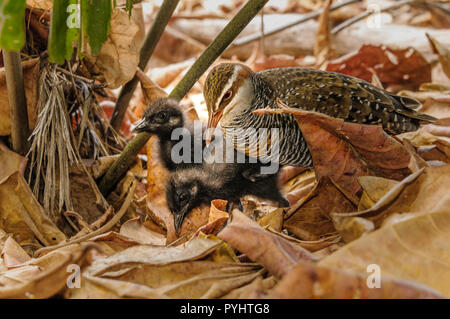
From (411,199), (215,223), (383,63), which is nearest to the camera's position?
(411,199)

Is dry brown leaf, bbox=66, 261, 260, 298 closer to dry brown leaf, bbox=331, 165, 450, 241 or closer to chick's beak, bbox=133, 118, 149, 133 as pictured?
dry brown leaf, bbox=331, 165, 450, 241

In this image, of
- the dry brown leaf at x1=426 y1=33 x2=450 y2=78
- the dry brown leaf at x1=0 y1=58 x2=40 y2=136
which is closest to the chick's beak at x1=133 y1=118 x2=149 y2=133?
the dry brown leaf at x1=0 y1=58 x2=40 y2=136

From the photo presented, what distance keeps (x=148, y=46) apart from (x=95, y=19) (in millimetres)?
896

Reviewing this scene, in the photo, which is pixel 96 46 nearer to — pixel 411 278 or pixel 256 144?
pixel 256 144

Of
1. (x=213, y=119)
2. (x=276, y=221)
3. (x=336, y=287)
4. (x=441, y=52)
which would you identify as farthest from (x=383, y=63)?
(x=336, y=287)

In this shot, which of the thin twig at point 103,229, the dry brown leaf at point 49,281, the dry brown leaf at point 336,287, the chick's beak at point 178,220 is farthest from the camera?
the chick's beak at point 178,220

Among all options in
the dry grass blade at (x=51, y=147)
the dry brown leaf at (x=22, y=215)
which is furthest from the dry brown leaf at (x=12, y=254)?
the dry grass blade at (x=51, y=147)

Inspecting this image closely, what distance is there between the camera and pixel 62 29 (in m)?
1.59

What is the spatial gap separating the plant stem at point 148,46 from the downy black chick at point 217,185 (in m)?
0.55

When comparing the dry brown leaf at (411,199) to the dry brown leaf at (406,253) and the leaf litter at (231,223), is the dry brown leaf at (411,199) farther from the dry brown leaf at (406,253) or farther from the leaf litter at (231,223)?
the dry brown leaf at (406,253)

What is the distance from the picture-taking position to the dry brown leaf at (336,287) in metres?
1.13

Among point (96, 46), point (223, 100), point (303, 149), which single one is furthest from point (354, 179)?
point (96, 46)

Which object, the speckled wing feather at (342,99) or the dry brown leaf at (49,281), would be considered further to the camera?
the speckled wing feather at (342,99)

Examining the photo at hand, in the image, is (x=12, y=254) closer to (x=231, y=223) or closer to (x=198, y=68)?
(x=231, y=223)
